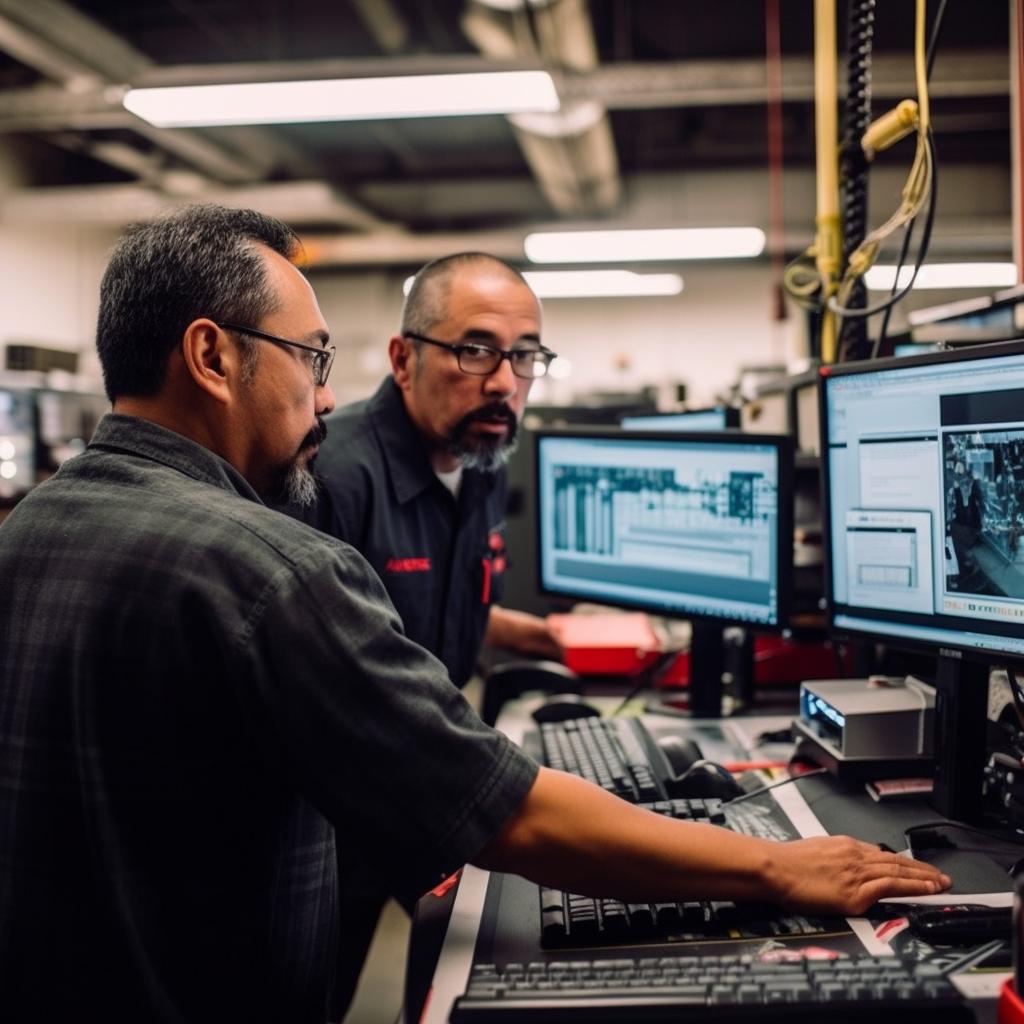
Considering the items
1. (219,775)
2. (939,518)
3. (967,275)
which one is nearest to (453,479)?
(939,518)

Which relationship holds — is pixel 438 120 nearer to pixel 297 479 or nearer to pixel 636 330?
pixel 636 330

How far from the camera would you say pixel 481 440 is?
1.68m

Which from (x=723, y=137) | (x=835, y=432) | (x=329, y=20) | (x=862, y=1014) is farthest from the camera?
(x=723, y=137)

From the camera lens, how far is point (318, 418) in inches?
41.6

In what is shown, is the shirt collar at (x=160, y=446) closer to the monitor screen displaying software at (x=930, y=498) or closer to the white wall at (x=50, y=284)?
the monitor screen displaying software at (x=930, y=498)

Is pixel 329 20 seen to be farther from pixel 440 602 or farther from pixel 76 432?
pixel 440 602

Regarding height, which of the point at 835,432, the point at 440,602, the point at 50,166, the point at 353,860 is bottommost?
the point at 353,860

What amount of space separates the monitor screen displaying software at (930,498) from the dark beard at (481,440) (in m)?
0.62

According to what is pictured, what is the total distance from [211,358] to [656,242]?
5211mm

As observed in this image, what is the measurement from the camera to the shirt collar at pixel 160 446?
841 millimetres

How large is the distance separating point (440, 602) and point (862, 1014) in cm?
111

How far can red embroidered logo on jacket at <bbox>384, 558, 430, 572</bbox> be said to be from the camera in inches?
61.1

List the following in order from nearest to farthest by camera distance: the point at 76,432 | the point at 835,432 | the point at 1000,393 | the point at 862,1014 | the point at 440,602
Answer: the point at 862,1014 → the point at 1000,393 → the point at 835,432 → the point at 440,602 → the point at 76,432

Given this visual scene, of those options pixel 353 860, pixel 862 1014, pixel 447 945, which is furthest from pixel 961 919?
pixel 353 860
